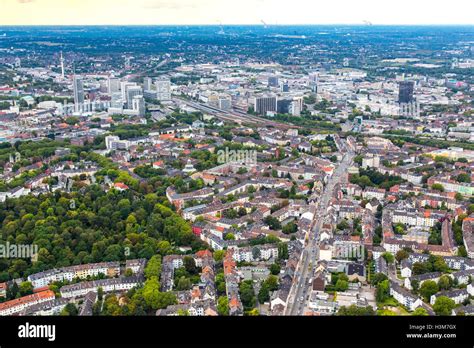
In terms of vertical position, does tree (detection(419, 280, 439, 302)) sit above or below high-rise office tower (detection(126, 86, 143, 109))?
below

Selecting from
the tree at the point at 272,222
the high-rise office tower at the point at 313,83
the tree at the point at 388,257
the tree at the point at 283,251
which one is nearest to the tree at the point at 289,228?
the tree at the point at 272,222

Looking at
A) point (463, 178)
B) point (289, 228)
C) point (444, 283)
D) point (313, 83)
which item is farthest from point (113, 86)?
point (444, 283)

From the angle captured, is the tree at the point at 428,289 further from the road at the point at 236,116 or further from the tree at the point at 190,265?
the road at the point at 236,116

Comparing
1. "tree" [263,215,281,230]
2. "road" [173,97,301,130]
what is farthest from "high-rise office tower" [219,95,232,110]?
"tree" [263,215,281,230]

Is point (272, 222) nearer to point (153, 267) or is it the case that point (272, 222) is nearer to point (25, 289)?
point (153, 267)

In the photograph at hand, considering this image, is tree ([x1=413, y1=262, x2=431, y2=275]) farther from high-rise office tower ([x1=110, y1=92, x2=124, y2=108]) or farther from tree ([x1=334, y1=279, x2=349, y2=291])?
high-rise office tower ([x1=110, y1=92, x2=124, y2=108])
